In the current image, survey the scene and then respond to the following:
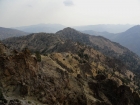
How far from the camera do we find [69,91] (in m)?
50.9

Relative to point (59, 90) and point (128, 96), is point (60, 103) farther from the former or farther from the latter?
point (128, 96)

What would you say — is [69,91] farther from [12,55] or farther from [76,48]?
[76,48]

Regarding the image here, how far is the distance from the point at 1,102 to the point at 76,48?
111 meters

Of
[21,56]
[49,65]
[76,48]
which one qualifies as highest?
[21,56]

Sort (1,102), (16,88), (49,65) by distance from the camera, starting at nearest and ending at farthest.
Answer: (1,102)
(16,88)
(49,65)

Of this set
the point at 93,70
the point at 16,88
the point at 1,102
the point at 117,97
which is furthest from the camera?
the point at 93,70

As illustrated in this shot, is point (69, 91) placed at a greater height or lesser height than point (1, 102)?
lesser

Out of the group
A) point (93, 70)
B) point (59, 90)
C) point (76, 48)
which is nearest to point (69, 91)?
point (59, 90)

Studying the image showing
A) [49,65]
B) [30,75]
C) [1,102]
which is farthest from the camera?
[49,65]

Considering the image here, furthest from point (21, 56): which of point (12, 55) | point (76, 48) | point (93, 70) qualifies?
point (76, 48)

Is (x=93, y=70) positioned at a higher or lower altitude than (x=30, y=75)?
lower

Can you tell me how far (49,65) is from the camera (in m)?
55.1

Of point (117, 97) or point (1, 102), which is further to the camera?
point (117, 97)

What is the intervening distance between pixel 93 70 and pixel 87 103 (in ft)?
111
